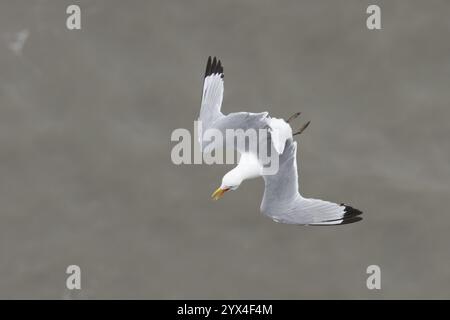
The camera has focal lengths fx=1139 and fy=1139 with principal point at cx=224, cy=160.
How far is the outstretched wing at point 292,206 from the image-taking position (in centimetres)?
1009

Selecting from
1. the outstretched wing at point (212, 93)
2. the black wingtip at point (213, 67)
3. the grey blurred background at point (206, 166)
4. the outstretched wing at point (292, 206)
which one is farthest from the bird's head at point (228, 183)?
the black wingtip at point (213, 67)

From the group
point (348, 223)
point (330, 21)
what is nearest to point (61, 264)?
point (348, 223)

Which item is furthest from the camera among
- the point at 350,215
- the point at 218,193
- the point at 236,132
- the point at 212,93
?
the point at 212,93

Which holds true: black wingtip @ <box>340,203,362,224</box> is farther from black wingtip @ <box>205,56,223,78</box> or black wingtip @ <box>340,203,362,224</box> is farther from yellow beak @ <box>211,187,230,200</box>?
black wingtip @ <box>205,56,223,78</box>

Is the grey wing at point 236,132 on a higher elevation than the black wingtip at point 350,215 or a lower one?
higher

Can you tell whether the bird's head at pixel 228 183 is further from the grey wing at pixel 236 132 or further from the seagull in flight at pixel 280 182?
the grey wing at pixel 236 132

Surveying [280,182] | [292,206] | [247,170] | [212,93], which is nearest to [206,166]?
[212,93]

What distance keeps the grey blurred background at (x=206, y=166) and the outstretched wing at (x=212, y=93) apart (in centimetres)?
45

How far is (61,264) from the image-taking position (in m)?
10.7

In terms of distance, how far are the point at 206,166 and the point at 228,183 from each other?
1002mm

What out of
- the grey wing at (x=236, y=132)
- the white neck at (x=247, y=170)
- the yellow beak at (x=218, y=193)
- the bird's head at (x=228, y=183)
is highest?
the grey wing at (x=236, y=132)

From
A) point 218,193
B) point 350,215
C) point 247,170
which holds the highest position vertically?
point 247,170

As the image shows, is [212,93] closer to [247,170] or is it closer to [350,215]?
[247,170]

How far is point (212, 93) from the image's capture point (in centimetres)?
1088
